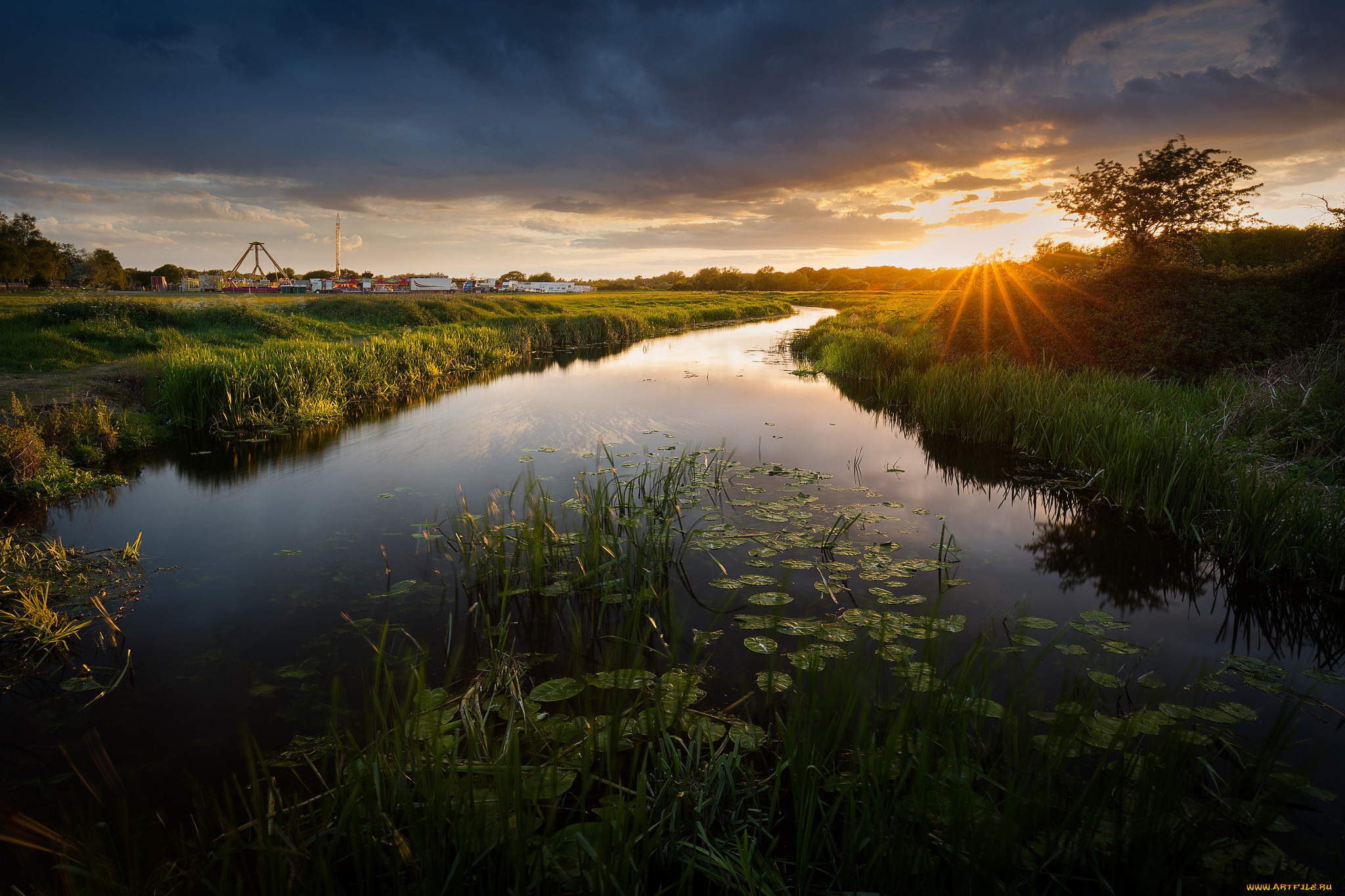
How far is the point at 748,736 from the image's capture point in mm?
3191

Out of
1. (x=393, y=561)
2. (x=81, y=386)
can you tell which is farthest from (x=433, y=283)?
(x=393, y=561)

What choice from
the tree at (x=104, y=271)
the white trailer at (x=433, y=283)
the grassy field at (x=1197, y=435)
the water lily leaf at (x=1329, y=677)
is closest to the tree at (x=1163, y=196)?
the grassy field at (x=1197, y=435)

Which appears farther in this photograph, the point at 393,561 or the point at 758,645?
A: the point at 393,561

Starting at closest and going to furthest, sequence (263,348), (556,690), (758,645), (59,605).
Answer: (556,690)
(758,645)
(59,605)
(263,348)

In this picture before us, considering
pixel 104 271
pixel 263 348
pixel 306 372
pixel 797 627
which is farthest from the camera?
pixel 104 271

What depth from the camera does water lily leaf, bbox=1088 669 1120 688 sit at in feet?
12.1

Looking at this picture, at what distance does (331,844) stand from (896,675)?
301 cm

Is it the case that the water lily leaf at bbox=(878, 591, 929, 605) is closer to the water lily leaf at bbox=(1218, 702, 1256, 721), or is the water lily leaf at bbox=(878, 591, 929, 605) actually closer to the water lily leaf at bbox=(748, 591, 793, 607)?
the water lily leaf at bbox=(748, 591, 793, 607)

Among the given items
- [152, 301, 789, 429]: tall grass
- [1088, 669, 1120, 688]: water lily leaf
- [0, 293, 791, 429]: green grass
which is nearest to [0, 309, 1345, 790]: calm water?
[1088, 669, 1120, 688]: water lily leaf

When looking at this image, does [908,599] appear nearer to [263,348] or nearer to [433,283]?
[263,348]

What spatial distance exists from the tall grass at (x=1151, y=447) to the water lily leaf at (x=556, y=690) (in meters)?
6.20

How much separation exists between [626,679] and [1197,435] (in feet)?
23.1

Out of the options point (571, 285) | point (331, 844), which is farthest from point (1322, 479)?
point (571, 285)

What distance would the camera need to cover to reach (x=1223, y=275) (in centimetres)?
1445
